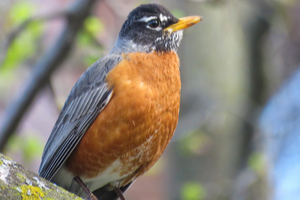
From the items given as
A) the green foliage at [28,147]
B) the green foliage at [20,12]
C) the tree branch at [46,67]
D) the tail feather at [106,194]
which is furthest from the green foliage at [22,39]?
the tail feather at [106,194]

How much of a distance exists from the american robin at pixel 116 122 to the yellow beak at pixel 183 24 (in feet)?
0.04

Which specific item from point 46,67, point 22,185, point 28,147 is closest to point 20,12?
point 46,67

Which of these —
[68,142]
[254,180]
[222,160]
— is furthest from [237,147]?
[68,142]

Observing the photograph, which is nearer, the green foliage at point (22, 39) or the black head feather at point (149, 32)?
the black head feather at point (149, 32)

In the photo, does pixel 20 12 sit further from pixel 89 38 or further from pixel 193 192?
pixel 193 192

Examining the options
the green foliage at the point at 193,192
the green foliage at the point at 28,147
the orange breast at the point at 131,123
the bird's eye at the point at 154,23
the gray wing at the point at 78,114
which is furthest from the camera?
the green foliage at the point at 193,192

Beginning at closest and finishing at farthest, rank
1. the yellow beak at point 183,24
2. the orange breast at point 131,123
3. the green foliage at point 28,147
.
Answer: the orange breast at point 131,123 < the yellow beak at point 183,24 < the green foliage at point 28,147

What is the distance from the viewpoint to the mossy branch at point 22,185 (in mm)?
1842

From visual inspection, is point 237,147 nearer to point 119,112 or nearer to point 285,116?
point 285,116

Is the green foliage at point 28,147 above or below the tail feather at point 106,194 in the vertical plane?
above

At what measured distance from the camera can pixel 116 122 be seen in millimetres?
3004

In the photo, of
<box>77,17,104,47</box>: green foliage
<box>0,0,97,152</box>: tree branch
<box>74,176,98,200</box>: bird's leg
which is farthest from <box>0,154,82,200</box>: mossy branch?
<box>77,17,104,47</box>: green foliage

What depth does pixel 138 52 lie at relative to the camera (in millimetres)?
→ 3543

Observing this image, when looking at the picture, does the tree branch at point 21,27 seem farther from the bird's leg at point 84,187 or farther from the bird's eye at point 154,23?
the bird's leg at point 84,187
